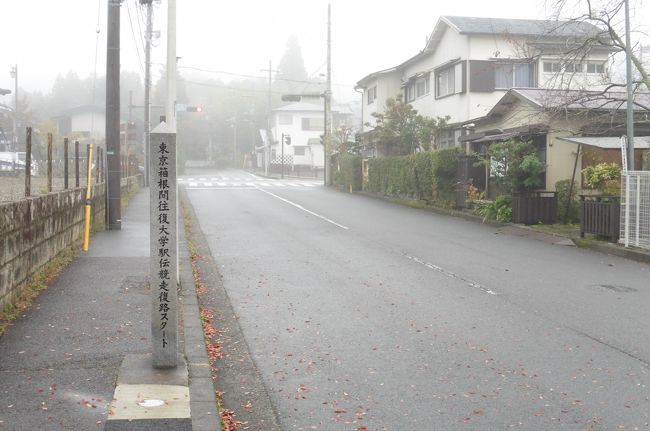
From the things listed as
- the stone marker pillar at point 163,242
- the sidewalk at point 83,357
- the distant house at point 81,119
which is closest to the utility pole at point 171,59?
the sidewalk at point 83,357

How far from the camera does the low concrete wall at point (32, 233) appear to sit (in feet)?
25.5

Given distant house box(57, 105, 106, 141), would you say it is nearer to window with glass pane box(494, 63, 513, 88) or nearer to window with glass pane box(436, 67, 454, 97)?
window with glass pane box(436, 67, 454, 97)

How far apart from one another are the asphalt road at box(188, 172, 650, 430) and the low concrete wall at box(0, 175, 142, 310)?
2.57 meters

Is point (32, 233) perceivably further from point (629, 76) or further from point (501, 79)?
point (501, 79)

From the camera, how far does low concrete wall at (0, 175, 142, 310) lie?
25.5 feet

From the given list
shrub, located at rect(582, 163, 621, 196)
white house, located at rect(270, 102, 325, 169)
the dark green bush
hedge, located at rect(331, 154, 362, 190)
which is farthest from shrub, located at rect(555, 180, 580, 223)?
white house, located at rect(270, 102, 325, 169)

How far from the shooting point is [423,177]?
27.3 meters

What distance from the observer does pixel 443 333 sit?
24.5 feet

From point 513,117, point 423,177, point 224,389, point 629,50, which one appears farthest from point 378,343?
point 423,177

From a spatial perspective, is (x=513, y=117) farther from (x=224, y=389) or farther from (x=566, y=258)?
(x=224, y=389)

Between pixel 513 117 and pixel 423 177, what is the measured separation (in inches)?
182

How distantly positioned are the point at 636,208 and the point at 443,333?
8609 mm

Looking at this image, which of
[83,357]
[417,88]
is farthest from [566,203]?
[417,88]

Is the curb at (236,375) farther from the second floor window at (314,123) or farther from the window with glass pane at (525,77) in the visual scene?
the second floor window at (314,123)
